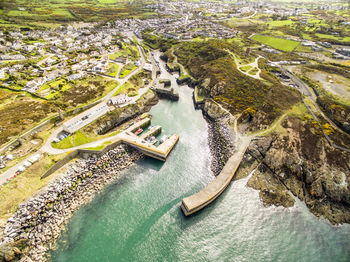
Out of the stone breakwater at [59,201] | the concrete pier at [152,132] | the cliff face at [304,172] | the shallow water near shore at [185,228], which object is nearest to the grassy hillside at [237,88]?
the cliff face at [304,172]

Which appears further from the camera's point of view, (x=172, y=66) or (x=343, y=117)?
(x=172, y=66)

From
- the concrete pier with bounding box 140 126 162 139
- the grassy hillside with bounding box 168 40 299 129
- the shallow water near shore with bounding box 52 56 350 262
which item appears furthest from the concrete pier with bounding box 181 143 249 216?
the concrete pier with bounding box 140 126 162 139

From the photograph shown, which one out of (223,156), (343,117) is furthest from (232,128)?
(343,117)

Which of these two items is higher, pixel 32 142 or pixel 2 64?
pixel 2 64

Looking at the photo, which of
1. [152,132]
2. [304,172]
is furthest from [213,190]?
[152,132]

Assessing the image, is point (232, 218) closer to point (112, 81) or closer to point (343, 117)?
point (343, 117)

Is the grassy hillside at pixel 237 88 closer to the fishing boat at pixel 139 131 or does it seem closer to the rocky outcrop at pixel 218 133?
the rocky outcrop at pixel 218 133
